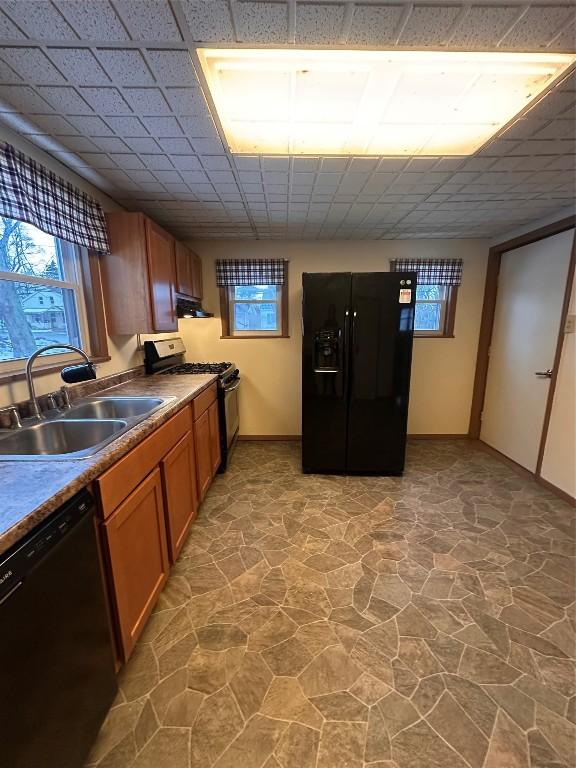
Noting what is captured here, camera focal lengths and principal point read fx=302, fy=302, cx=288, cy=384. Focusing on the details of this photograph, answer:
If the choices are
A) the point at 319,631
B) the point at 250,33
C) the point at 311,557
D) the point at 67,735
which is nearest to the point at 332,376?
the point at 311,557

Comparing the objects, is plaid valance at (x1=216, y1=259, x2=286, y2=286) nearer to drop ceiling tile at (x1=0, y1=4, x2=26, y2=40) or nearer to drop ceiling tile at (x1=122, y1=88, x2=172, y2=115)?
drop ceiling tile at (x1=122, y1=88, x2=172, y2=115)

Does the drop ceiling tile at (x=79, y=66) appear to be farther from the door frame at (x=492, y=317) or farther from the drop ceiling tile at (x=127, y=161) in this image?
the door frame at (x=492, y=317)

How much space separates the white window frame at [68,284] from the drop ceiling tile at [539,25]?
7.79 ft

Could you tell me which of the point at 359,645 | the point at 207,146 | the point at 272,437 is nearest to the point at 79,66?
the point at 207,146

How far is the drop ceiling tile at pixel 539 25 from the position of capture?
93 centimetres

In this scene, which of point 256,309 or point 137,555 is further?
point 256,309

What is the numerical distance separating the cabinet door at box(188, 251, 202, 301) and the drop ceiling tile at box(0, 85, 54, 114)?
180cm

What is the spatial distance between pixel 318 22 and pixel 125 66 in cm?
A: 72

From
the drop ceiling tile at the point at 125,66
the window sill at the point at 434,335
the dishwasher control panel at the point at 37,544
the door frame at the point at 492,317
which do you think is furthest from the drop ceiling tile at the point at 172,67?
the window sill at the point at 434,335

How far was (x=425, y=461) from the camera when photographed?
3.27 m

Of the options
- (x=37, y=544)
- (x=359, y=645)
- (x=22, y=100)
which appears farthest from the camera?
(x=359, y=645)

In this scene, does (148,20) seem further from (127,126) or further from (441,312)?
(441,312)

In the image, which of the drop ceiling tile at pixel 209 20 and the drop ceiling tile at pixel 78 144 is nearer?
the drop ceiling tile at pixel 209 20

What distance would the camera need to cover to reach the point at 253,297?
12.0ft
